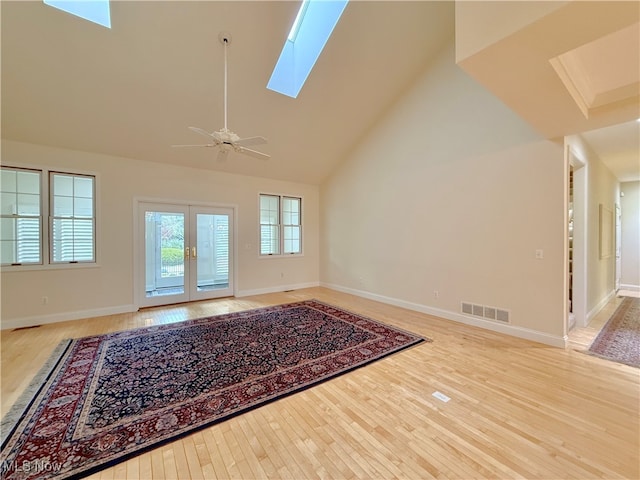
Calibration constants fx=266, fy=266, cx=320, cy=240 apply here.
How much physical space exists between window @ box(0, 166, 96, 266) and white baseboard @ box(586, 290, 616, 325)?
27.9 feet

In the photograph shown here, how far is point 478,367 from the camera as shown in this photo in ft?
9.24

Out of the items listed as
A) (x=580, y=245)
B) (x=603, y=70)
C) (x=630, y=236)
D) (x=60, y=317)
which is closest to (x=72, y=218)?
(x=60, y=317)

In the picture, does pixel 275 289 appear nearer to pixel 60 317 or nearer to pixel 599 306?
pixel 60 317

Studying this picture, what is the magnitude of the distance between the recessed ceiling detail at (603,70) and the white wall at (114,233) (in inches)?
222

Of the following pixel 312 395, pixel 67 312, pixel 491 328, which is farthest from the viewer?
pixel 67 312

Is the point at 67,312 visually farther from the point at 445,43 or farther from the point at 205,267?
the point at 445,43

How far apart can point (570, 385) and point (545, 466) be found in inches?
50.6

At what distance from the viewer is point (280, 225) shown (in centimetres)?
702

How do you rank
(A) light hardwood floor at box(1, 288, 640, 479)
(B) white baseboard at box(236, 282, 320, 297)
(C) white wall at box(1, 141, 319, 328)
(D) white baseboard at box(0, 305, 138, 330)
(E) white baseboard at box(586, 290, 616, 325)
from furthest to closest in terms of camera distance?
(B) white baseboard at box(236, 282, 320, 297) < (E) white baseboard at box(586, 290, 616, 325) < (C) white wall at box(1, 141, 319, 328) < (D) white baseboard at box(0, 305, 138, 330) < (A) light hardwood floor at box(1, 288, 640, 479)

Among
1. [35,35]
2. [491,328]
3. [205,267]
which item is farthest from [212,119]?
[491,328]

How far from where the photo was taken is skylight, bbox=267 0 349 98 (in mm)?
3990

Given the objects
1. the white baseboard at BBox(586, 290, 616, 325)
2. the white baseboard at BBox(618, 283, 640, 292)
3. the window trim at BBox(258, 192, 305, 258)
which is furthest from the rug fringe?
the white baseboard at BBox(618, 283, 640, 292)

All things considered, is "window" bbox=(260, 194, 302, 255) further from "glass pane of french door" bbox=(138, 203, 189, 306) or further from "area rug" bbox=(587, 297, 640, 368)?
"area rug" bbox=(587, 297, 640, 368)

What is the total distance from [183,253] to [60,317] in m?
2.12
